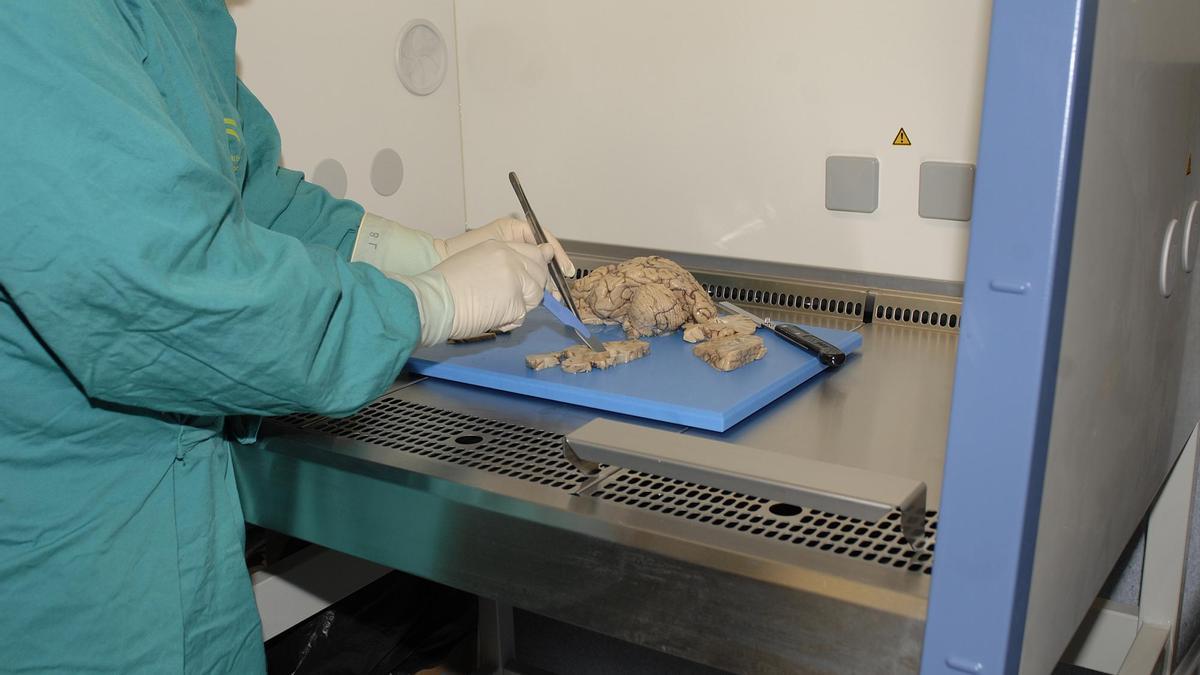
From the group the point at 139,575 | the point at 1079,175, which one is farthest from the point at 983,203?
the point at 139,575

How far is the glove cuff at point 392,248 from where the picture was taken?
1352 mm

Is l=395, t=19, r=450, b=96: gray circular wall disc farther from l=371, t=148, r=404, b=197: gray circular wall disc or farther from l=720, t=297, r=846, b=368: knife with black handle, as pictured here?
l=720, t=297, r=846, b=368: knife with black handle

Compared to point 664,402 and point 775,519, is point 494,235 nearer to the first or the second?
point 664,402

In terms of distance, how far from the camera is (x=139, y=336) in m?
0.80

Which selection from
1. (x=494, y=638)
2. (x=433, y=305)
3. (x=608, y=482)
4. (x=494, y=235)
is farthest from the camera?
(x=494, y=638)

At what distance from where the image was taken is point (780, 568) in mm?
767

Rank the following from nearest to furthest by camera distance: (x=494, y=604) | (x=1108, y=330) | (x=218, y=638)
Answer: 1. (x=1108, y=330)
2. (x=218, y=638)
3. (x=494, y=604)

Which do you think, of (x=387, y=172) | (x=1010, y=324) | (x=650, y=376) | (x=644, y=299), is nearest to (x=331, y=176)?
(x=387, y=172)

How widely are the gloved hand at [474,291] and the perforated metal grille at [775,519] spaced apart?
24 cm

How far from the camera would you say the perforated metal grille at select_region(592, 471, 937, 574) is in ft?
2.61

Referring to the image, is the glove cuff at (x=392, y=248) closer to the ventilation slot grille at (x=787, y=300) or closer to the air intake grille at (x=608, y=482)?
the air intake grille at (x=608, y=482)

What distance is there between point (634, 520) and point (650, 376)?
317mm

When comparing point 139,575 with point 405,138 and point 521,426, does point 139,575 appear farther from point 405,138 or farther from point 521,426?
point 405,138

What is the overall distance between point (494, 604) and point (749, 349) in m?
0.89
